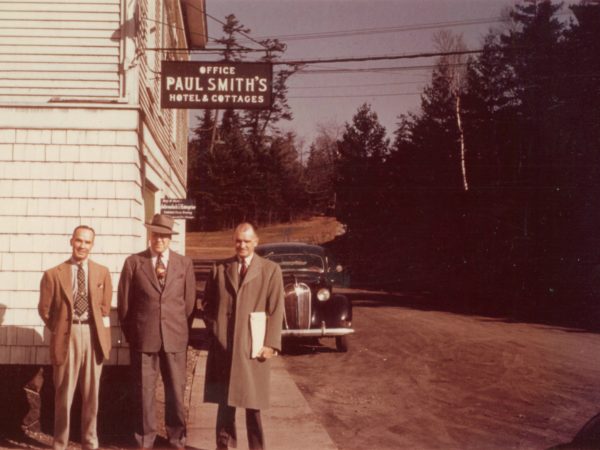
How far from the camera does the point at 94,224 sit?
306 inches

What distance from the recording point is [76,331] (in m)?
5.98

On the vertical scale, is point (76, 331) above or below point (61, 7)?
below

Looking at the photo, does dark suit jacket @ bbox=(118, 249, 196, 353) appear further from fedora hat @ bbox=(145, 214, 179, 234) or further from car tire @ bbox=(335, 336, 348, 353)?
car tire @ bbox=(335, 336, 348, 353)

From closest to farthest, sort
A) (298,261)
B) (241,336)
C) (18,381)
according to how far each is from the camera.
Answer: (241,336)
(18,381)
(298,261)

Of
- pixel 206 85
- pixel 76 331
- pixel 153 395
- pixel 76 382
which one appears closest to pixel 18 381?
pixel 76 382

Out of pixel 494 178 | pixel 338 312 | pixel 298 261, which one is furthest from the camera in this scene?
pixel 494 178

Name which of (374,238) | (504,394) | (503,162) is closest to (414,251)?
(374,238)

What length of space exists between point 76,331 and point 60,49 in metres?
3.74

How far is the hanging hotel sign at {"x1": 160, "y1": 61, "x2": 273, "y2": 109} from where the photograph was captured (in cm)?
912

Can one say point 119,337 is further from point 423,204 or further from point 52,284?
point 423,204

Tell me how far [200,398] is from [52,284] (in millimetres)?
3032

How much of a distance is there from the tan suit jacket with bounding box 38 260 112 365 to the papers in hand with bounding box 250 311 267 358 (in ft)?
4.35

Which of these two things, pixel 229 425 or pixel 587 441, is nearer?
pixel 587 441

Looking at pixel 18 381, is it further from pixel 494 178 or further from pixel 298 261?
pixel 494 178
